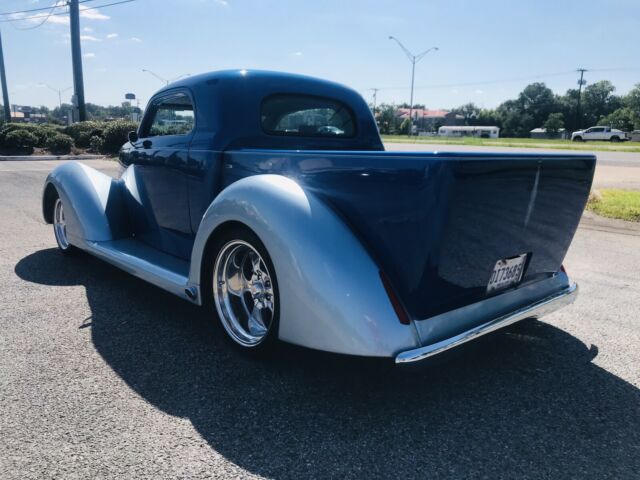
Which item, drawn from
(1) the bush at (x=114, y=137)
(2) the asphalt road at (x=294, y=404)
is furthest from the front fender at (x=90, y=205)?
A: (1) the bush at (x=114, y=137)

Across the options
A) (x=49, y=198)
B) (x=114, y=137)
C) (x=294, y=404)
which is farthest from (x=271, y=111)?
(x=114, y=137)

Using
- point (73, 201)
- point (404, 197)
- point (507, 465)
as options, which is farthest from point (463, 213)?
point (73, 201)

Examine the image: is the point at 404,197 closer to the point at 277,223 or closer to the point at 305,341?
the point at 277,223

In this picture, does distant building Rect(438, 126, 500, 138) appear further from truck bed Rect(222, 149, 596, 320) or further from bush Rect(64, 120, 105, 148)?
truck bed Rect(222, 149, 596, 320)

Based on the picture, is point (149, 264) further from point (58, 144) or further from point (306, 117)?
point (58, 144)

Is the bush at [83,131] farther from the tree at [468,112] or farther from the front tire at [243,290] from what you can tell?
the tree at [468,112]

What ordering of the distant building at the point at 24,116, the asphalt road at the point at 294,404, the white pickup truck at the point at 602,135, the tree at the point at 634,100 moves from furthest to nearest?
the distant building at the point at 24,116 < the tree at the point at 634,100 < the white pickup truck at the point at 602,135 < the asphalt road at the point at 294,404

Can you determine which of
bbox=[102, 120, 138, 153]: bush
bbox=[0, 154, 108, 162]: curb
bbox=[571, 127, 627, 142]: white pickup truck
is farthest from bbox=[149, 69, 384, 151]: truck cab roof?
bbox=[571, 127, 627, 142]: white pickup truck

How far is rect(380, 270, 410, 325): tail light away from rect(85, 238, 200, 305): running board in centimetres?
128

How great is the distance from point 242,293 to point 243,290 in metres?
0.02

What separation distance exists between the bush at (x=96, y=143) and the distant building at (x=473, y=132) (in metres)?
76.6

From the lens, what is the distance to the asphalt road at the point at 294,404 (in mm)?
2023

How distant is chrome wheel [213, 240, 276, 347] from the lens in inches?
109

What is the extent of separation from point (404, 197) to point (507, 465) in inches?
46.4
